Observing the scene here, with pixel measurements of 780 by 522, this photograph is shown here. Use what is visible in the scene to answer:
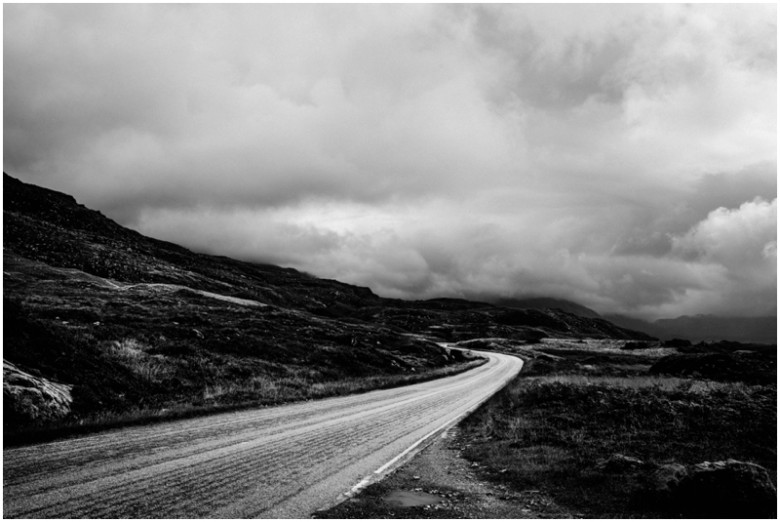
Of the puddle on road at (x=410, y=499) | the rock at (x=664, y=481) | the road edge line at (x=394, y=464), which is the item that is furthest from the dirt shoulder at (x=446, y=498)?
the rock at (x=664, y=481)

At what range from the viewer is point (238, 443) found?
→ 14.5m

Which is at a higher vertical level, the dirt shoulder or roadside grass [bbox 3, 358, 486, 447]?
the dirt shoulder

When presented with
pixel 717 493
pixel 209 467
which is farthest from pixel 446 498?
pixel 209 467

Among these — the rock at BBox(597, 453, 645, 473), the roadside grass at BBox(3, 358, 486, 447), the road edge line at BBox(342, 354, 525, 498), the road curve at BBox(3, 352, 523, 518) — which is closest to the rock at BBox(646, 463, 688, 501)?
the rock at BBox(597, 453, 645, 473)

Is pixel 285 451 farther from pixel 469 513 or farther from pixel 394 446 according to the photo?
pixel 469 513

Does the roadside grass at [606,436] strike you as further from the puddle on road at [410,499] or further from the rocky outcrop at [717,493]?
the puddle on road at [410,499]

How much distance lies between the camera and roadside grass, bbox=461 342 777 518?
11.4m

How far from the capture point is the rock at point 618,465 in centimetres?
1218

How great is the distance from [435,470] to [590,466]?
426 centimetres

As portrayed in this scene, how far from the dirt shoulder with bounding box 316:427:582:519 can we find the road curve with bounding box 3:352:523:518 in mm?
Answer: 574

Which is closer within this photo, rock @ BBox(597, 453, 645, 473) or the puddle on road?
the puddle on road

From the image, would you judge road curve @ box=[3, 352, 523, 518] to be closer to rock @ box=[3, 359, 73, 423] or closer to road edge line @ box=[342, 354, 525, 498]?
road edge line @ box=[342, 354, 525, 498]

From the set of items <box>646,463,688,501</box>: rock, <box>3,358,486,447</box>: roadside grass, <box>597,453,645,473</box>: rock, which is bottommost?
<box>3,358,486,447</box>: roadside grass

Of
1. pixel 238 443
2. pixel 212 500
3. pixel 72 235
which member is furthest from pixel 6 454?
pixel 72 235
